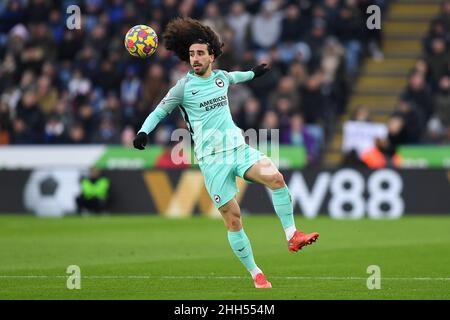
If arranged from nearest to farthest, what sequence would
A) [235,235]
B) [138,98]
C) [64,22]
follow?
[235,235] → [138,98] → [64,22]

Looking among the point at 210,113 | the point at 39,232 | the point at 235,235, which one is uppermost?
the point at 210,113

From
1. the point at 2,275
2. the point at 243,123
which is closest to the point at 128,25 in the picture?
the point at 243,123

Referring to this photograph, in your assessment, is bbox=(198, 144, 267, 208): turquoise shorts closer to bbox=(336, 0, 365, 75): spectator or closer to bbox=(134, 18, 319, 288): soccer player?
bbox=(134, 18, 319, 288): soccer player

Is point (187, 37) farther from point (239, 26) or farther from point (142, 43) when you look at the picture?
point (239, 26)

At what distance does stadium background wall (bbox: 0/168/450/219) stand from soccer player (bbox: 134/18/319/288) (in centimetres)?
1100

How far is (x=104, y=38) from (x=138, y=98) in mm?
2434

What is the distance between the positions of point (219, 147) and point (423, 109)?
13569 mm

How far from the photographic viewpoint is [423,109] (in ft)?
79.2

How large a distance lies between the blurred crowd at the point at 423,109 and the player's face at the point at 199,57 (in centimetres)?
1182

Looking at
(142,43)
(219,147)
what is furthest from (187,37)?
(219,147)

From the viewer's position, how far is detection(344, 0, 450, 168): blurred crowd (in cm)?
2331

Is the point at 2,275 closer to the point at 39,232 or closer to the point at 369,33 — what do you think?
the point at 39,232

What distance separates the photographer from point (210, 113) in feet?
37.4

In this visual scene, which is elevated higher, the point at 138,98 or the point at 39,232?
the point at 138,98
